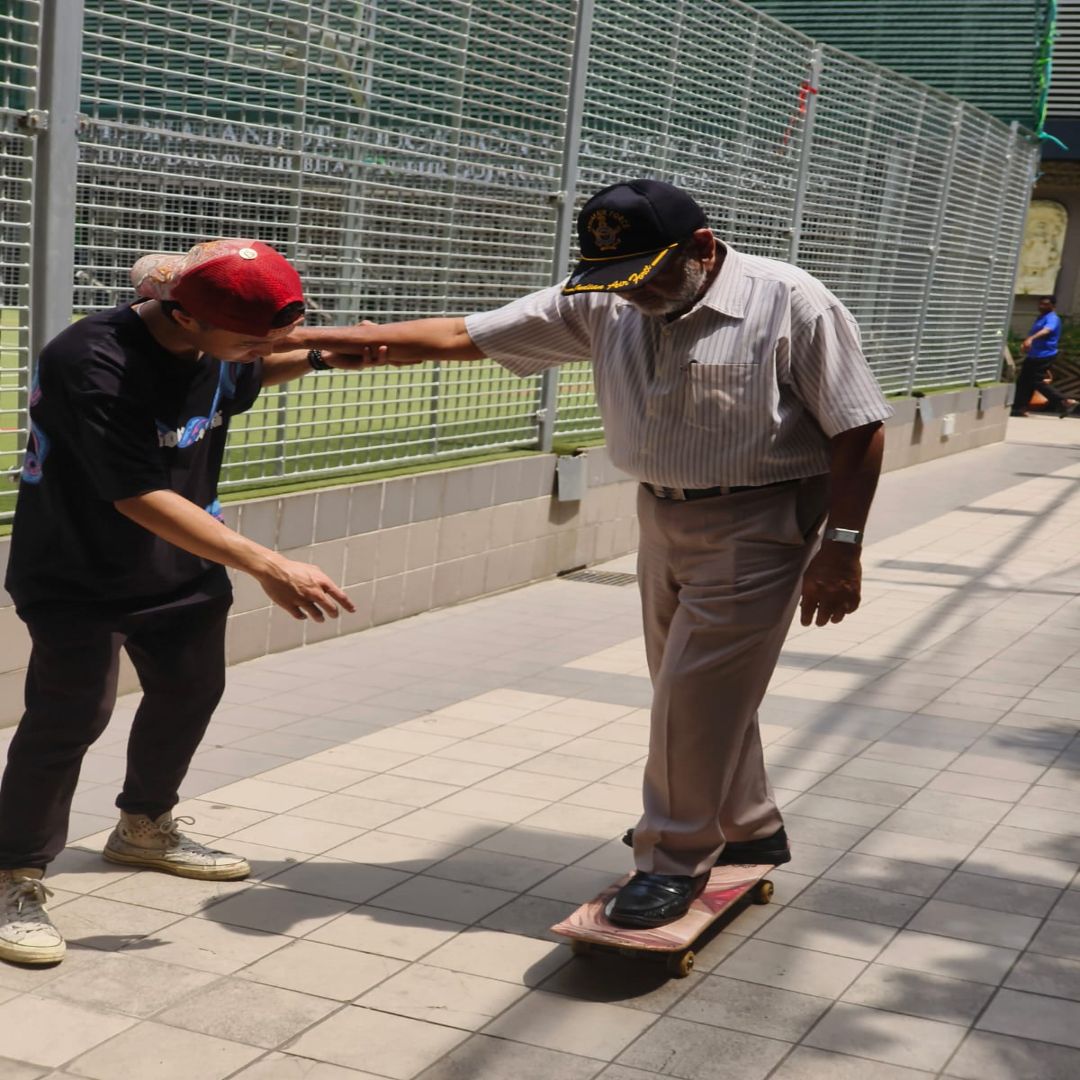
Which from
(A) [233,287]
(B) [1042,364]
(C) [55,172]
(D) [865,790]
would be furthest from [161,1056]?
(B) [1042,364]

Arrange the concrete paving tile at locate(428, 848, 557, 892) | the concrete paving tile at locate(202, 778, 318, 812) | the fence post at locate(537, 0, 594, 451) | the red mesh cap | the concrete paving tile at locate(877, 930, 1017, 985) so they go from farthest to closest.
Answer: the fence post at locate(537, 0, 594, 451)
the concrete paving tile at locate(202, 778, 318, 812)
the concrete paving tile at locate(428, 848, 557, 892)
the concrete paving tile at locate(877, 930, 1017, 985)
the red mesh cap

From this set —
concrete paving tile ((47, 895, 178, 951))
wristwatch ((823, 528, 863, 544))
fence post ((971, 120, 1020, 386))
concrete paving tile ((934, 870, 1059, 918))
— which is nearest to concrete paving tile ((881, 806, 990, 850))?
concrete paving tile ((934, 870, 1059, 918))

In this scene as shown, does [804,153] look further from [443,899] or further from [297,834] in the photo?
[443,899]

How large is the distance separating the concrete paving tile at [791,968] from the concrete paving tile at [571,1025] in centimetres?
38

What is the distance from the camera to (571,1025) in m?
3.69

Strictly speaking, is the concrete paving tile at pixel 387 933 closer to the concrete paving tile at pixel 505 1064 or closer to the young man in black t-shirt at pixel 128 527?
the concrete paving tile at pixel 505 1064

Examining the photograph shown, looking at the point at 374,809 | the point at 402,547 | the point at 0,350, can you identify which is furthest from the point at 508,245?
the point at 374,809

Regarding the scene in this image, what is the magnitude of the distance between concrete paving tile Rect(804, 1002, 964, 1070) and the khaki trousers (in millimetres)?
551

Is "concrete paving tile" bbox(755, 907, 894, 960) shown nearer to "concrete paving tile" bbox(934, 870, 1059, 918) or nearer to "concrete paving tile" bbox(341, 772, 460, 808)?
"concrete paving tile" bbox(934, 870, 1059, 918)

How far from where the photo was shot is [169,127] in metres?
6.40

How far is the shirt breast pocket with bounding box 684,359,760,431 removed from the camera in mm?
3885

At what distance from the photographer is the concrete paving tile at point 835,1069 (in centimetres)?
347

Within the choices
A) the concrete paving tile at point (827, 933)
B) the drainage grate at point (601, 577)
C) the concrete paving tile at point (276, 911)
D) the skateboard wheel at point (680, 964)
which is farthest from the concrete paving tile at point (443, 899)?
the drainage grate at point (601, 577)

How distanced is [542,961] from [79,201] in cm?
350
